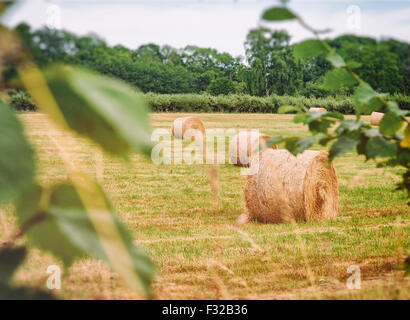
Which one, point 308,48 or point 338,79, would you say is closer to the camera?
point 308,48

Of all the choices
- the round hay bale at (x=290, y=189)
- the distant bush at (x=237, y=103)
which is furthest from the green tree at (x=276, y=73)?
the distant bush at (x=237, y=103)

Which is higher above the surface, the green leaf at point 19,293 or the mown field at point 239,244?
the green leaf at point 19,293

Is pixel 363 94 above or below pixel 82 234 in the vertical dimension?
above

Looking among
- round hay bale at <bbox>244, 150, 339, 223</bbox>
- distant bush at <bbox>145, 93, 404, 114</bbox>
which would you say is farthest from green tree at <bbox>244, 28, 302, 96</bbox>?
distant bush at <bbox>145, 93, 404, 114</bbox>

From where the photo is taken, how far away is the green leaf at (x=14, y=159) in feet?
0.80

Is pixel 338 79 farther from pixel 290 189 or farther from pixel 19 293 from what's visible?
pixel 290 189

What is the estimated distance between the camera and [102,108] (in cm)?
23

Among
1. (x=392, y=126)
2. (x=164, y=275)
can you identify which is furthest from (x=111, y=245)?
(x=164, y=275)

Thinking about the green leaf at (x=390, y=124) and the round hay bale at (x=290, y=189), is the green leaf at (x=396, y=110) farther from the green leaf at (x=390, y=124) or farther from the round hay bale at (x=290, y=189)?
the round hay bale at (x=290, y=189)

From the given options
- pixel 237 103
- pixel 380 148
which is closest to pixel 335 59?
pixel 380 148

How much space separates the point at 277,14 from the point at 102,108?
0.30 metres

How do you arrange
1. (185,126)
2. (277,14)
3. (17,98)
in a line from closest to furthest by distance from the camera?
(17,98) < (277,14) < (185,126)

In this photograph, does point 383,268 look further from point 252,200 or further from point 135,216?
point 135,216

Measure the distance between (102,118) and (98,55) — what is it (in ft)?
0.94
